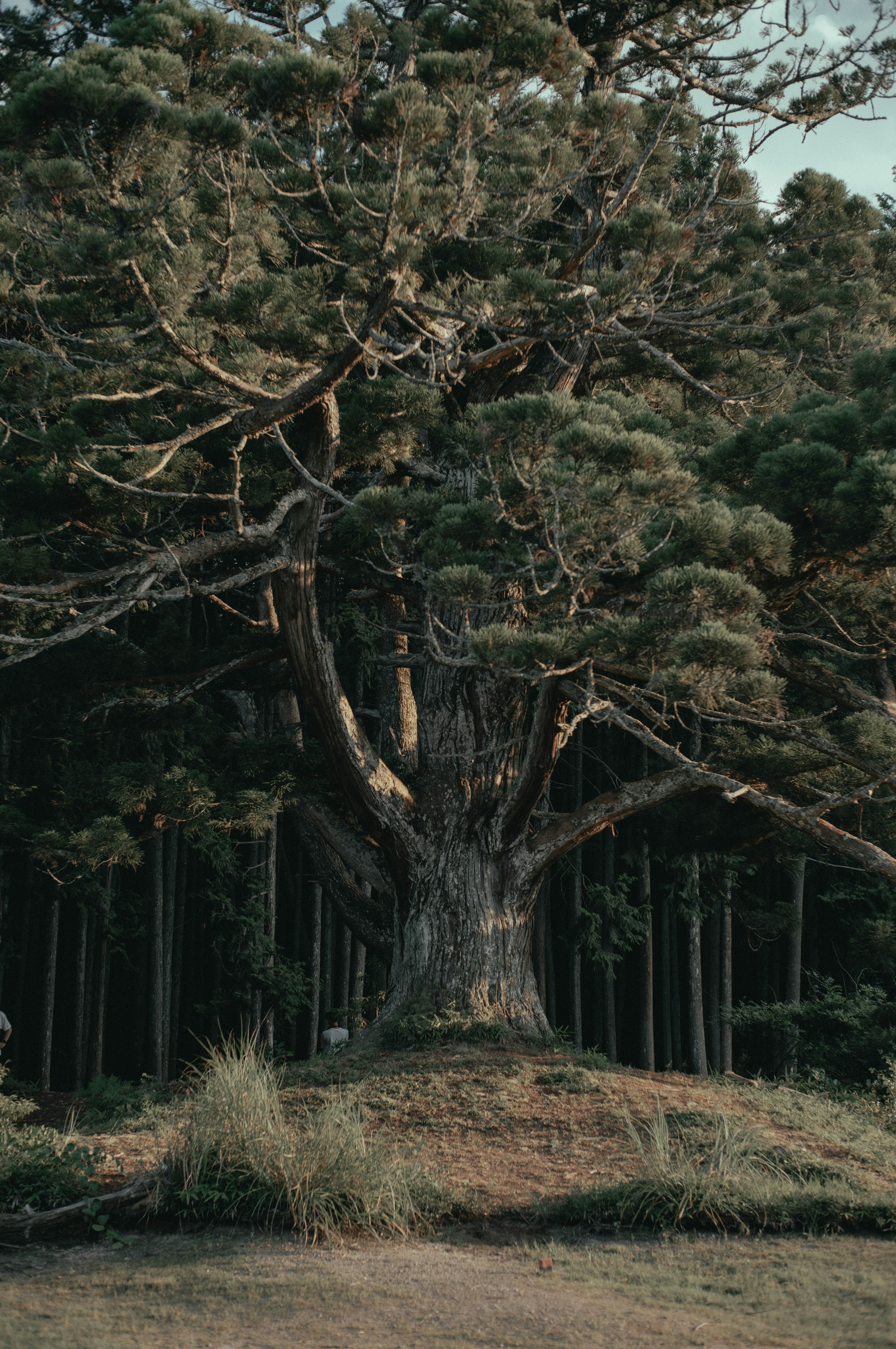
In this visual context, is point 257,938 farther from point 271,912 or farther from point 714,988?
point 714,988

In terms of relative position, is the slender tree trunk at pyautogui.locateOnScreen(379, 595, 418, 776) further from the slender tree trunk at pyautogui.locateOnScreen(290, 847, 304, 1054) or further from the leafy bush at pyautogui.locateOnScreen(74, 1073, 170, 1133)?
the slender tree trunk at pyautogui.locateOnScreen(290, 847, 304, 1054)

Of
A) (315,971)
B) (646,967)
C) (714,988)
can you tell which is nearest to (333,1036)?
(315,971)

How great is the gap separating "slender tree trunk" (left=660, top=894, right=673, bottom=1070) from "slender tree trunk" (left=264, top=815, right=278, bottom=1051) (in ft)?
13.9

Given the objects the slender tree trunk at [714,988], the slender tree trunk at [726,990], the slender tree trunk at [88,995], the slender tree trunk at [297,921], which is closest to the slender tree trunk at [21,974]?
the slender tree trunk at [88,995]

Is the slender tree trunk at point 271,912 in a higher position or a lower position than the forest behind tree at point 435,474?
lower

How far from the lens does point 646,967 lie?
38.0 ft

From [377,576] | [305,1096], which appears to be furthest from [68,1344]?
[377,576]

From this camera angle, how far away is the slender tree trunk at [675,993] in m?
11.9

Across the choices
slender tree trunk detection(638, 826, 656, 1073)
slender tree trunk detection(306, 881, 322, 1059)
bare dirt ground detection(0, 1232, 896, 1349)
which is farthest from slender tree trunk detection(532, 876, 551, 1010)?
bare dirt ground detection(0, 1232, 896, 1349)

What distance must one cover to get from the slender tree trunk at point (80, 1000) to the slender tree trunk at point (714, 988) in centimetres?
649

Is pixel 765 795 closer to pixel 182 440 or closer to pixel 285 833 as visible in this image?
pixel 182 440

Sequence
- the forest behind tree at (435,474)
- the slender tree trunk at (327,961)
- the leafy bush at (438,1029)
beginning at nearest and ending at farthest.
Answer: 1. the forest behind tree at (435,474)
2. the leafy bush at (438,1029)
3. the slender tree trunk at (327,961)

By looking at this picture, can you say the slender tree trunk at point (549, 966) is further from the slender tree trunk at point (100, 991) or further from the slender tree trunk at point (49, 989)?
the slender tree trunk at point (49, 989)

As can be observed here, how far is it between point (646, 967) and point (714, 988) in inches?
46.1
